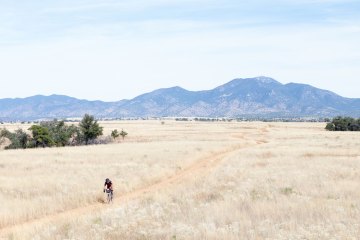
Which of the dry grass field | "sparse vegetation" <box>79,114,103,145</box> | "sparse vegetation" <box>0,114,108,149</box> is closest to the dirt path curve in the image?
the dry grass field

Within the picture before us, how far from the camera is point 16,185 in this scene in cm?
2689

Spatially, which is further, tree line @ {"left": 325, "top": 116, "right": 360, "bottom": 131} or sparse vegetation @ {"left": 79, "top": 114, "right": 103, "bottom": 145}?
tree line @ {"left": 325, "top": 116, "right": 360, "bottom": 131}

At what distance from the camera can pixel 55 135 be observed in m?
85.5

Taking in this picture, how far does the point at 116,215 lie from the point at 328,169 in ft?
64.0

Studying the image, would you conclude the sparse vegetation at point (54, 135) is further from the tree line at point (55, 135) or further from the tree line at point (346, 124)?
the tree line at point (346, 124)

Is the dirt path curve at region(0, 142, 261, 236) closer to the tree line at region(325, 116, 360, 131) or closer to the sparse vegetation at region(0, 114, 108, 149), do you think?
the sparse vegetation at region(0, 114, 108, 149)

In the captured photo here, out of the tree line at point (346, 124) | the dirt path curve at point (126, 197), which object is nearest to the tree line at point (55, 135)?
the dirt path curve at point (126, 197)

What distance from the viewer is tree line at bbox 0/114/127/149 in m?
79.4

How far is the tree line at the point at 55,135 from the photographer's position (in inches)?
3125

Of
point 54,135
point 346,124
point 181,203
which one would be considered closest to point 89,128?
point 54,135

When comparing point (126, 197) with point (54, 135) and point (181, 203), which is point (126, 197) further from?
point (54, 135)

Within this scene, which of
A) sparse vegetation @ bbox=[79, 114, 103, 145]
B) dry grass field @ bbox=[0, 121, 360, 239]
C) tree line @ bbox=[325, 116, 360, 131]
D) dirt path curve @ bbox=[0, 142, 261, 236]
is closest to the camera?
dry grass field @ bbox=[0, 121, 360, 239]

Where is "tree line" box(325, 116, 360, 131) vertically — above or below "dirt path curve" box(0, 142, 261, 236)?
above

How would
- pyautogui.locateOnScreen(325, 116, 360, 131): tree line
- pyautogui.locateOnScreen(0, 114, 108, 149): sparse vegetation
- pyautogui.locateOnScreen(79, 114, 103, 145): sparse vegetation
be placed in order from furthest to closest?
pyautogui.locateOnScreen(325, 116, 360, 131): tree line, pyautogui.locateOnScreen(79, 114, 103, 145): sparse vegetation, pyautogui.locateOnScreen(0, 114, 108, 149): sparse vegetation
